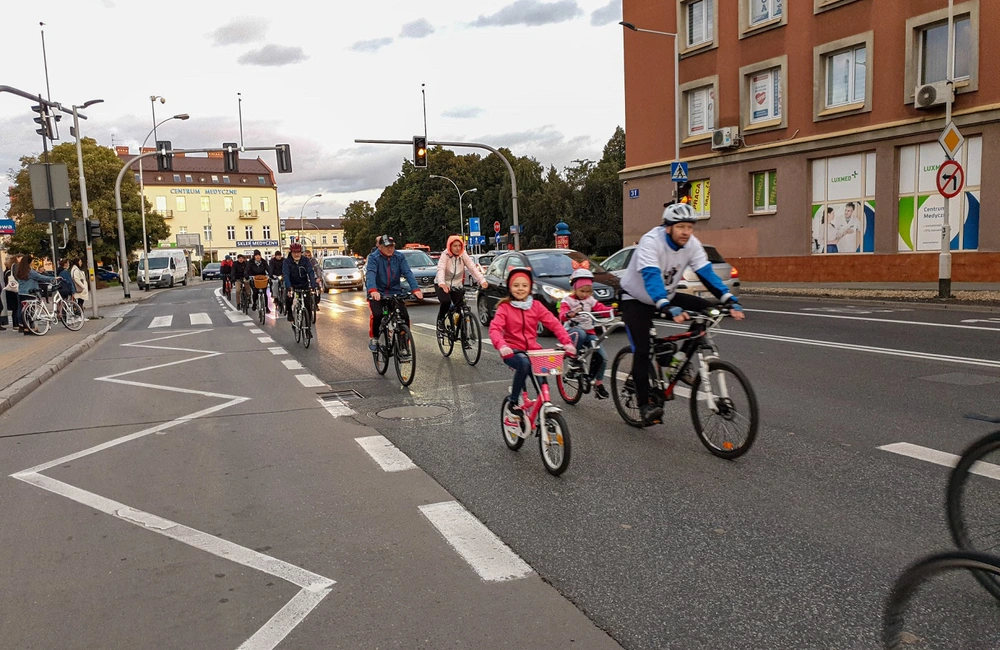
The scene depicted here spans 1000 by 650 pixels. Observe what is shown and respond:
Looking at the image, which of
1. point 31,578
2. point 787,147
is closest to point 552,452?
point 31,578

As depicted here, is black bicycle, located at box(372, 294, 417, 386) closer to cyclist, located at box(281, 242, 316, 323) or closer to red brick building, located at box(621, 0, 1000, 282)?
cyclist, located at box(281, 242, 316, 323)

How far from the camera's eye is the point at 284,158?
3134 centimetres

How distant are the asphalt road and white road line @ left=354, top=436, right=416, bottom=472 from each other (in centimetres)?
14

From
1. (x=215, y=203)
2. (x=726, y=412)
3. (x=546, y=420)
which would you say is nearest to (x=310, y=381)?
(x=546, y=420)

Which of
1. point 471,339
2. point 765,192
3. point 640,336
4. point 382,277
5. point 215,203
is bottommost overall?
point 471,339

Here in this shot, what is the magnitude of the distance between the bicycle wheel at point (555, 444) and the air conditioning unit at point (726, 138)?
2289 cm

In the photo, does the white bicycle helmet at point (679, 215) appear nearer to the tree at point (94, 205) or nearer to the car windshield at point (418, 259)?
the car windshield at point (418, 259)

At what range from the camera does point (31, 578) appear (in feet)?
12.4

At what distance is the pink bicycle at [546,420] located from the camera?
5105 mm

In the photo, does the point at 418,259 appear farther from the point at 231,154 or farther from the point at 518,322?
the point at 518,322

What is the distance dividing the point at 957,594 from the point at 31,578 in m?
3.90

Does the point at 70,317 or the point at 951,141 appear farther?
the point at 70,317

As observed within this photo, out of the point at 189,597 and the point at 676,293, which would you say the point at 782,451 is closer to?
the point at 676,293

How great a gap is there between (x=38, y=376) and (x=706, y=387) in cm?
897
